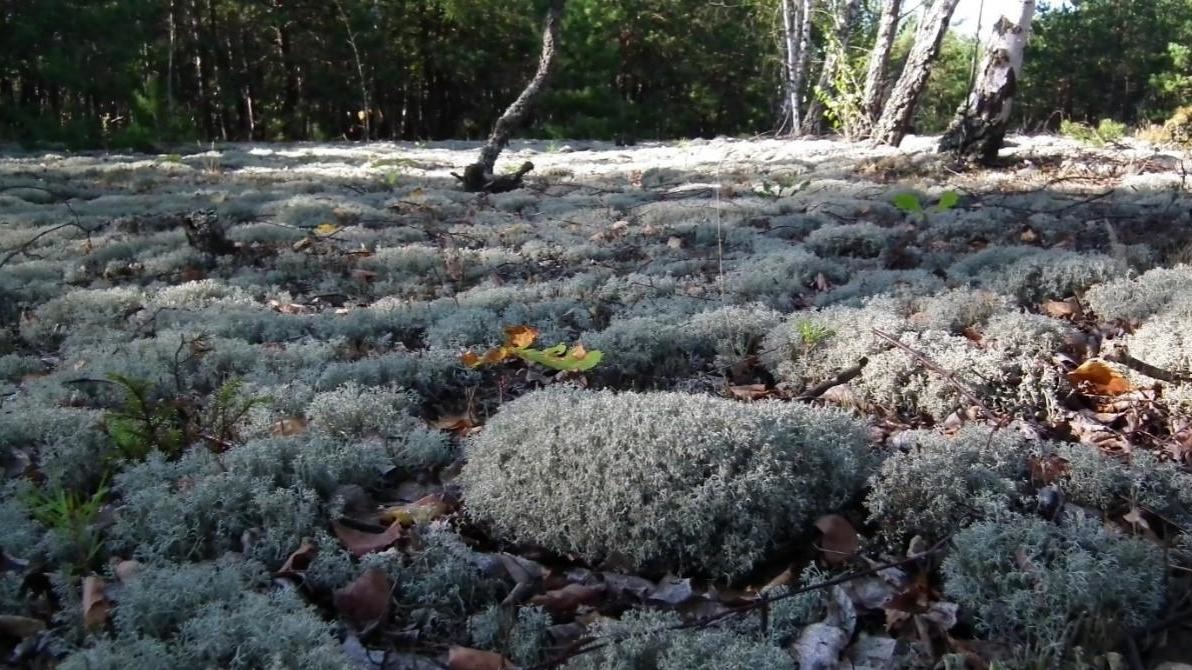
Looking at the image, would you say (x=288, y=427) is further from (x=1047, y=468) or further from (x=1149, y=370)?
(x=1149, y=370)

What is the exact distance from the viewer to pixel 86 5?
15.9 metres

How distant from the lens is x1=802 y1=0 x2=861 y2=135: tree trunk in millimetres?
12992

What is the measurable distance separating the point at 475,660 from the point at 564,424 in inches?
30.3

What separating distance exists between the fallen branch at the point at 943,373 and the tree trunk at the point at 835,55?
1024cm

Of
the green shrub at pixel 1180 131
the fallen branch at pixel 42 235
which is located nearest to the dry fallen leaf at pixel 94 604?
the fallen branch at pixel 42 235

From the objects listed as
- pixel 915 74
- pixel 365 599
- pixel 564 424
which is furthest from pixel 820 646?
pixel 915 74

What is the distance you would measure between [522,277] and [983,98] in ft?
17.5

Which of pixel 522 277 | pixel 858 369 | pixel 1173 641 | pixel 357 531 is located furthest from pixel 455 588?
pixel 522 277

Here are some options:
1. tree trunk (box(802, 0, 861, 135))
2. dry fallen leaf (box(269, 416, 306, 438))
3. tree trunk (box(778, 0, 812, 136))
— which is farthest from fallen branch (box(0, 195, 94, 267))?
tree trunk (box(778, 0, 812, 136))

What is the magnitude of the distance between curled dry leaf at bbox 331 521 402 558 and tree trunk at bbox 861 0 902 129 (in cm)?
1151

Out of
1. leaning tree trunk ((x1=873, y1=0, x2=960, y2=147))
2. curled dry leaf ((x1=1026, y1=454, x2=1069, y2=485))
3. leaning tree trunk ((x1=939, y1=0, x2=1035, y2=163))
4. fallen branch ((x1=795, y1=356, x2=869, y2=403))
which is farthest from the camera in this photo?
leaning tree trunk ((x1=873, y1=0, x2=960, y2=147))

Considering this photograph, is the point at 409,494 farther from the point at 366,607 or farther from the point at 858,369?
the point at 858,369

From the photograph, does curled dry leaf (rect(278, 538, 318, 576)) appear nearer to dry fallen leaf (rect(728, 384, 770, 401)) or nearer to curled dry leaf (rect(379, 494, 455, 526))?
curled dry leaf (rect(379, 494, 455, 526))

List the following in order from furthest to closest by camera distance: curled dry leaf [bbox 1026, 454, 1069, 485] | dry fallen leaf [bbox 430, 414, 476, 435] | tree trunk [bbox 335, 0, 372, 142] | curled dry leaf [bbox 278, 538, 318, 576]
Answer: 1. tree trunk [bbox 335, 0, 372, 142]
2. dry fallen leaf [bbox 430, 414, 476, 435]
3. curled dry leaf [bbox 1026, 454, 1069, 485]
4. curled dry leaf [bbox 278, 538, 318, 576]
